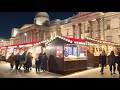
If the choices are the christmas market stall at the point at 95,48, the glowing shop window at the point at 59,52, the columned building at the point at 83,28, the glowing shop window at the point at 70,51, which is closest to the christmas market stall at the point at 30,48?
the glowing shop window at the point at 59,52

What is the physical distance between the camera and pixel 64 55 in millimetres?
13297

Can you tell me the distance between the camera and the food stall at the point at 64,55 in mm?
13359

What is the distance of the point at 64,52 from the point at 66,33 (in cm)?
2396

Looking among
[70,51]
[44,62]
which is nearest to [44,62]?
[44,62]

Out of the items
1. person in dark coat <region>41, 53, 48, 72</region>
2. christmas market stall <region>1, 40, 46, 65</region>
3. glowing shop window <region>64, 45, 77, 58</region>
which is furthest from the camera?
christmas market stall <region>1, 40, 46, 65</region>

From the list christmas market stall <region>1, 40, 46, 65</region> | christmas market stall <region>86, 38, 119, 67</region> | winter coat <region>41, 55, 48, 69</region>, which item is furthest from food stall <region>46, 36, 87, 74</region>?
christmas market stall <region>86, 38, 119, 67</region>

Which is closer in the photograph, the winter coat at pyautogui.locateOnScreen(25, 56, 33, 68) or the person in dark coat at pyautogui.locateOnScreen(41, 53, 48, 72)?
the person in dark coat at pyautogui.locateOnScreen(41, 53, 48, 72)

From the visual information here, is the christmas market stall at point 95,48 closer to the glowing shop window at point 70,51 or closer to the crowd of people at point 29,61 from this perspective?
the glowing shop window at point 70,51

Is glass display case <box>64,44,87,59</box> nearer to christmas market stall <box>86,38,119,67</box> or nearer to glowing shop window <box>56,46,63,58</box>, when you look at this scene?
glowing shop window <box>56,46,63,58</box>

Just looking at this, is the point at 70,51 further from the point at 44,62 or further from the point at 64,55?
the point at 44,62

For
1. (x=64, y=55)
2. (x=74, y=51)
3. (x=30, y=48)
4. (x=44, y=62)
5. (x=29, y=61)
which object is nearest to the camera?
(x=64, y=55)

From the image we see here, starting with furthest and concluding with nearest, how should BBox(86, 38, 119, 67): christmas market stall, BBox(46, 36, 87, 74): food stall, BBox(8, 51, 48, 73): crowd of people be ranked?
BBox(86, 38, 119, 67): christmas market stall, BBox(8, 51, 48, 73): crowd of people, BBox(46, 36, 87, 74): food stall

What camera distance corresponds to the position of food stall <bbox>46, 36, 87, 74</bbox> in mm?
13359
